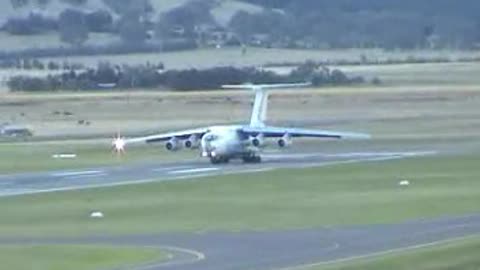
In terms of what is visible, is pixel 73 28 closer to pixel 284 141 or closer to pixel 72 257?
pixel 284 141

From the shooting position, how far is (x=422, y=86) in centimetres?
13975

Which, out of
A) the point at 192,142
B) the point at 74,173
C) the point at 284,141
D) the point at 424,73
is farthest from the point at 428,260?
the point at 424,73

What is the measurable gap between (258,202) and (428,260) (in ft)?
56.0

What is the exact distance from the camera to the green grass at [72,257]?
4541 cm

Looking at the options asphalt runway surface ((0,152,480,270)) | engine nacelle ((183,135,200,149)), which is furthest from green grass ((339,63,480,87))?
asphalt runway surface ((0,152,480,270))

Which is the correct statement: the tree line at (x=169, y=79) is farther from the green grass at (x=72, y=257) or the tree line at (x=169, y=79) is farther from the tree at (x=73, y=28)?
the green grass at (x=72, y=257)

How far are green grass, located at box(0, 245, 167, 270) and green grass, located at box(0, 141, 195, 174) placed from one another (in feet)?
89.7

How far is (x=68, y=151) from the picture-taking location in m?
87.8

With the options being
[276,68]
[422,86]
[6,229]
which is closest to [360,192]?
[6,229]

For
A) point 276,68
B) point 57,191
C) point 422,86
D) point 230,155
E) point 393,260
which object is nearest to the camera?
point 393,260

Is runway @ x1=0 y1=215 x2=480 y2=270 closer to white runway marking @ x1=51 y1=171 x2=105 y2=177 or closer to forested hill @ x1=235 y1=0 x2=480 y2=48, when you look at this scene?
white runway marking @ x1=51 y1=171 x2=105 y2=177

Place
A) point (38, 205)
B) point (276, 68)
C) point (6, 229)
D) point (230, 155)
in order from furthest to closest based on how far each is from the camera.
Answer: point (276, 68)
point (230, 155)
point (38, 205)
point (6, 229)

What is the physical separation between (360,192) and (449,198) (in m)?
3.88

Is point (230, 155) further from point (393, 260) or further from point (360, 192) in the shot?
point (393, 260)
